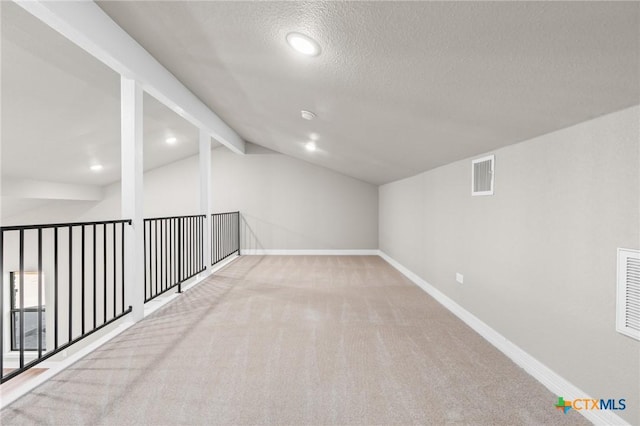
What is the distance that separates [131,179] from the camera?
2.85m

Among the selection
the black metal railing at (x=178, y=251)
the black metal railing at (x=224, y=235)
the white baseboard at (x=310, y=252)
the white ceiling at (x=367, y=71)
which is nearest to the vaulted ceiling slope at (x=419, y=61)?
the white ceiling at (x=367, y=71)

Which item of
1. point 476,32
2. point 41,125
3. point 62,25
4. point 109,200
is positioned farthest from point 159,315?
point 109,200

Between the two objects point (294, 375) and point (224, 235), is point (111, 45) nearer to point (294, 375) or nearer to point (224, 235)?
point (294, 375)

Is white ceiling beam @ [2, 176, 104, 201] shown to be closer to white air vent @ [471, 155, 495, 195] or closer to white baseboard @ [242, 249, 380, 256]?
white baseboard @ [242, 249, 380, 256]

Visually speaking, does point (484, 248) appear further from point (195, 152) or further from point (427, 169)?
point (195, 152)

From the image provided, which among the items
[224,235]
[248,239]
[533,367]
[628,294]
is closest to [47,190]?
[224,235]

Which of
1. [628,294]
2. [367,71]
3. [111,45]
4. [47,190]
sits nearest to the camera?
[628,294]

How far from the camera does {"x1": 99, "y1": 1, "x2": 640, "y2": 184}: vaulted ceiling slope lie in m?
1.16

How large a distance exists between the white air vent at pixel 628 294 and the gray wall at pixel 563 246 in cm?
4

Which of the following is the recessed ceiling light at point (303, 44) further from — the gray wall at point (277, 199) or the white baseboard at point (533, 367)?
the gray wall at point (277, 199)

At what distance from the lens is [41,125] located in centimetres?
381

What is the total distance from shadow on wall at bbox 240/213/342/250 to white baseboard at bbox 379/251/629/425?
4.07m

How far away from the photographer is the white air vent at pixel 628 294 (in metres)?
1.38

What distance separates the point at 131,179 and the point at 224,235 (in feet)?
11.7
